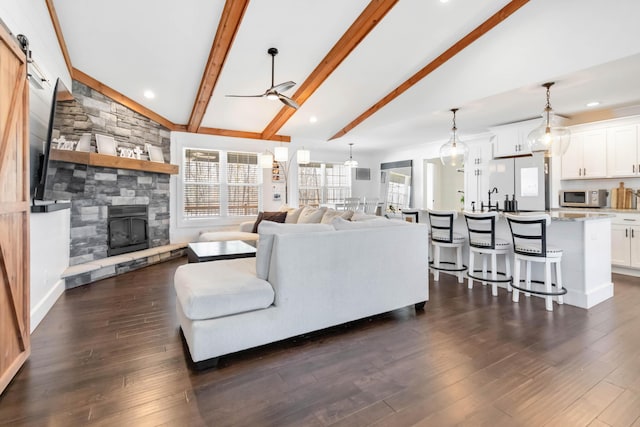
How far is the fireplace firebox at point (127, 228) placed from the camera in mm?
4812

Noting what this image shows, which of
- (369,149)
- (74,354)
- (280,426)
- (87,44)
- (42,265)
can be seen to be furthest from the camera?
(369,149)

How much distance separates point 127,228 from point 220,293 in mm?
3826

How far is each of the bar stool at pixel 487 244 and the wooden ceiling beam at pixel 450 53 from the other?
7.20ft

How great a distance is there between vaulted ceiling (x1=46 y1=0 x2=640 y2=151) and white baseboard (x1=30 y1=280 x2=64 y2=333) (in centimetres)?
287

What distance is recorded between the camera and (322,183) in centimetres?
912

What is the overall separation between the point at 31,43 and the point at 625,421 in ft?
16.3

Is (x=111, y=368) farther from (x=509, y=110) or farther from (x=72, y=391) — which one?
(x=509, y=110)

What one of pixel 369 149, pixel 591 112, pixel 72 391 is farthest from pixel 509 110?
pixel 72 391

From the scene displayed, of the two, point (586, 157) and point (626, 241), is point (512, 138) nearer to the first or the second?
point (586, 157)

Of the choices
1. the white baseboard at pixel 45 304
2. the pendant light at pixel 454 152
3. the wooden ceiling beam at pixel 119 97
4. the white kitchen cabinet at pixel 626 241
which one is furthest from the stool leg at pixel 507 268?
the wooden ceiling beam at pixel 119 97

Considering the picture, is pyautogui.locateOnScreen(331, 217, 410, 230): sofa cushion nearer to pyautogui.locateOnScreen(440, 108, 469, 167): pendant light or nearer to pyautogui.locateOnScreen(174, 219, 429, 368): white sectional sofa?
pyautogui.locateOnScreen(174, 219, 429, 368): white sectional sofa

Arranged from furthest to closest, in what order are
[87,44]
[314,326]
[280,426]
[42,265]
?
[87,44] < [42,265] < [314,326] < [280,426]

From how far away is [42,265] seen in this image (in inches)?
123

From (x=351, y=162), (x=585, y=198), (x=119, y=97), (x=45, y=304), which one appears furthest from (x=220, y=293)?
(x=351, y=162)
